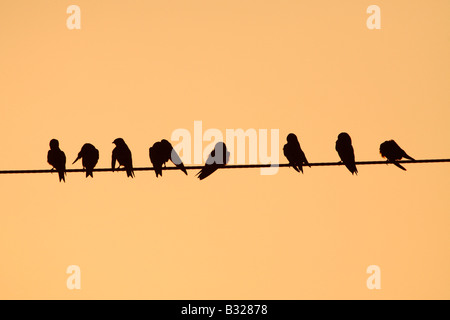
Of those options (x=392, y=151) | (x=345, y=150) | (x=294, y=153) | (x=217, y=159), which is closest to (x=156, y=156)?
(x=217, y=159)

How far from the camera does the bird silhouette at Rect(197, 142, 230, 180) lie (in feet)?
32.3

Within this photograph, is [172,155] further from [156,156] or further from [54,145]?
[54,145]

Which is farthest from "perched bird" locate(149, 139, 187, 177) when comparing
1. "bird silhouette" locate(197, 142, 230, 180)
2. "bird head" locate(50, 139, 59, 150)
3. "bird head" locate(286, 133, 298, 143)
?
"bird head" locate(286, 133, 298, 143)

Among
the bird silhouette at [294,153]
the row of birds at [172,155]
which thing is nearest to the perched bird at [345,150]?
the row of birds at [172,155]

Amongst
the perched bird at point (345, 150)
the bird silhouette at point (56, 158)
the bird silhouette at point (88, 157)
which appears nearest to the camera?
the bird silhouette at point (56, 158)

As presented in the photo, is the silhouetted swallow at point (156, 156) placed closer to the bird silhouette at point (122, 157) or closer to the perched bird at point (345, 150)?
the bird silhouette at point (122, 157)

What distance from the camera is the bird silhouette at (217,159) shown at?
984 centimetres

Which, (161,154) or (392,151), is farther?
(161,154)

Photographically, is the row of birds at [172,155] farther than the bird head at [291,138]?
No

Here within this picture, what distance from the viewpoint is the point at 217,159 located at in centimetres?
1036

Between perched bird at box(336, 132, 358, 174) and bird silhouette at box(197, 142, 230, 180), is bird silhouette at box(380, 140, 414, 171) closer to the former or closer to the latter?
perched bird at box(336, 132, 358, 174)
